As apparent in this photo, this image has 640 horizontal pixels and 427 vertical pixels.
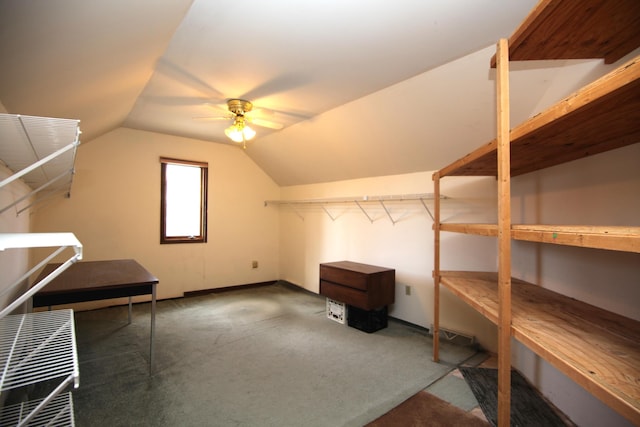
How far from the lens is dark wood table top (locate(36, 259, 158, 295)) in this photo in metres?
2.02

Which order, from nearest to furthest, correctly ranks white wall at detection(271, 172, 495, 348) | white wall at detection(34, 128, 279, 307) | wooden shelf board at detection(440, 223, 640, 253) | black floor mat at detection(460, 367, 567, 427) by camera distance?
wooden shelf board at detection(440, 223, 640, 253), black floor mat at detection(460, 367, 567, 427), white wall at detection(271, 172, 495, 348), white wall at detection(34, 128, 279, 307)

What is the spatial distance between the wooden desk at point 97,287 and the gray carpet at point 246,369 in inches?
13.7

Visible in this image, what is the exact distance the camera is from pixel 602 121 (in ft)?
3.79

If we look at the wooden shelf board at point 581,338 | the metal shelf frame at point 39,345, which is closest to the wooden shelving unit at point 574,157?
the wooden shelf board at point 581,338

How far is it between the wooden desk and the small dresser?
6.17ft

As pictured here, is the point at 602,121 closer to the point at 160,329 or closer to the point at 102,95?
the point at 102,95

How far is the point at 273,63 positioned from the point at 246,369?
2425 millimetres

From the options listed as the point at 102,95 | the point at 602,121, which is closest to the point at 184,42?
the point at 102,95

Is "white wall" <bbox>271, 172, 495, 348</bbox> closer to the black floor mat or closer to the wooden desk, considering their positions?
the black floor mat

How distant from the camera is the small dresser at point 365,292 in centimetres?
316

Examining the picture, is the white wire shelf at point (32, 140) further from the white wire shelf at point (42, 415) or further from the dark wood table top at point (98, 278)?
the white wire shelf at point (42, 415)

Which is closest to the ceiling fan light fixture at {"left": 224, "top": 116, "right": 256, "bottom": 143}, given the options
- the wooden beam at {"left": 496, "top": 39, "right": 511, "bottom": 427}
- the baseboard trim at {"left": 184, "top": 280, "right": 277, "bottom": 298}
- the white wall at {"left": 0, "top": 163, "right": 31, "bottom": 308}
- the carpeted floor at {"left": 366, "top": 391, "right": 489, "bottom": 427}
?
the white wall at {"left": 0, "top": 163, "right": 31, "bottom": 308}

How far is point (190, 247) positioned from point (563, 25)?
4746 millimetres

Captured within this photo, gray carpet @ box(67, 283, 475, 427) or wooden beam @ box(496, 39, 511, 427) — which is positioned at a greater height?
wooden beam @ box(496, 39, 511, 427)
